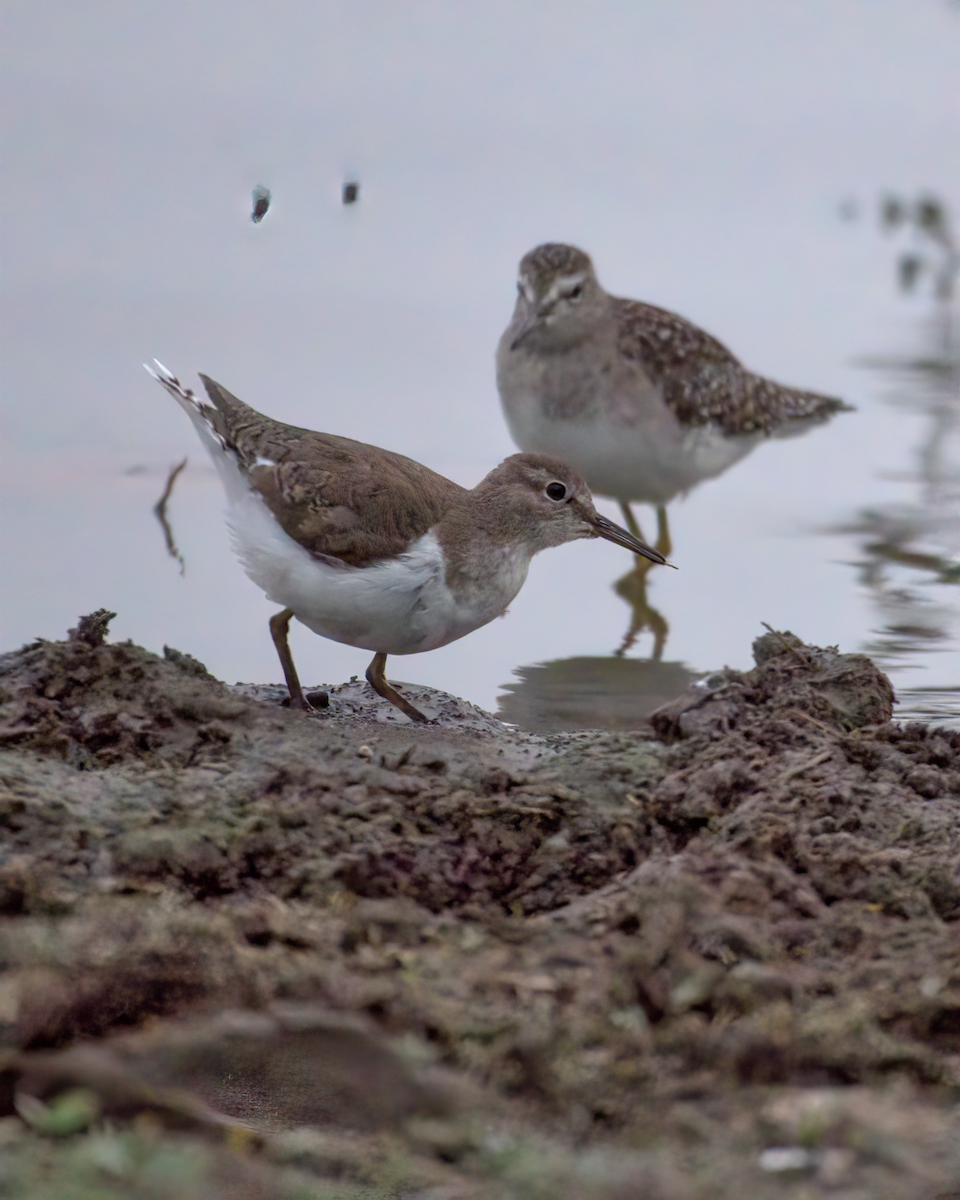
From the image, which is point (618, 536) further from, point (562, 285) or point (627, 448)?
point (562, 285)

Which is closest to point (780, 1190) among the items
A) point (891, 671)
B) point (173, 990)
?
point (173, 990)

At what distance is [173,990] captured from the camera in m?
2.28

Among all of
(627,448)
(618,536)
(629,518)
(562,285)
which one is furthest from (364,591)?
(629,518)

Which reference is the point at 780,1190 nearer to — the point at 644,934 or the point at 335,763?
the point at 644,934

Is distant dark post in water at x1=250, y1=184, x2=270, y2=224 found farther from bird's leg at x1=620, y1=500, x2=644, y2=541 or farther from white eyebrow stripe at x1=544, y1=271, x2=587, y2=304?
bird's leg at x1=620, y1=500, x2=644, y2=541

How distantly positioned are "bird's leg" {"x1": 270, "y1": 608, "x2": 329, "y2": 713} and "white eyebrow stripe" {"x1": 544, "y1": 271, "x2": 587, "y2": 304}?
291 cm

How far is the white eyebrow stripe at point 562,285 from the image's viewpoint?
6.34 metres

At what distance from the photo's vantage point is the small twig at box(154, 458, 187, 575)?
201 inches

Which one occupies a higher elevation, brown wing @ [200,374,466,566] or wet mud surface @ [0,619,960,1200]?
brown wing @ [200,374,466,566]

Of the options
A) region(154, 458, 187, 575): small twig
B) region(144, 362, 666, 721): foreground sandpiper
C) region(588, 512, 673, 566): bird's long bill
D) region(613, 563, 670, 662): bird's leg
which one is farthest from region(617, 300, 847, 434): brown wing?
region(144, 362, 666, 721): foreground sandpiper

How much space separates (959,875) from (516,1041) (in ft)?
3.85

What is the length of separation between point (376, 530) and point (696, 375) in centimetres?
361

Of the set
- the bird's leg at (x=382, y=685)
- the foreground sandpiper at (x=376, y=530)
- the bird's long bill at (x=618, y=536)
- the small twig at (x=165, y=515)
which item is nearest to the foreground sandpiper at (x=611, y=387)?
the small twig at (x=165, y=515)

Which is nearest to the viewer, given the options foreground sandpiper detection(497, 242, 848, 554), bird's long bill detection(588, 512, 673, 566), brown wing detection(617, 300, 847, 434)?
bird's long bill detection(588, 512, 673, 566)
